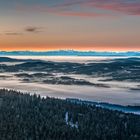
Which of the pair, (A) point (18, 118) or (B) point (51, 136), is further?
(A) point (18, 118)

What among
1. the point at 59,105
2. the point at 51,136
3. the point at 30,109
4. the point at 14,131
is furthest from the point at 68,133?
the point at 59,105

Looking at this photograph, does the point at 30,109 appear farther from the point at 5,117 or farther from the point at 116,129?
the point at 116,129

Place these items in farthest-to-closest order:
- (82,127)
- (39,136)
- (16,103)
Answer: (16,103), (82,127), (39,136)

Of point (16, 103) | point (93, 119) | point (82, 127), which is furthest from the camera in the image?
point (16, 103)

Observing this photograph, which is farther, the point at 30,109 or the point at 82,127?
the point at 30,109

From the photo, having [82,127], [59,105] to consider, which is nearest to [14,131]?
[82,127]

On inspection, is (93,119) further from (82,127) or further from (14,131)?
(14,131)
